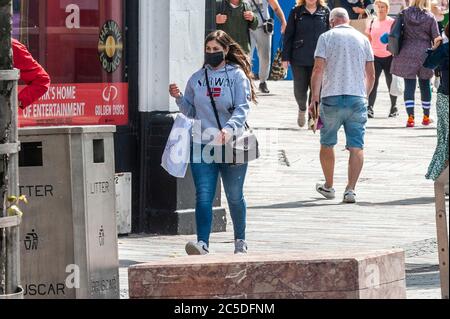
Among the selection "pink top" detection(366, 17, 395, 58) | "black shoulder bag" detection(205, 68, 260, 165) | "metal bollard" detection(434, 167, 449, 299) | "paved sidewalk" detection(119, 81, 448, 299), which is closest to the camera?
"metal bollard" detection(434, 167, 449, 299)

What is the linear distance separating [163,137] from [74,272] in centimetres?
463

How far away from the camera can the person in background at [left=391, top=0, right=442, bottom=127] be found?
19047 millimetres

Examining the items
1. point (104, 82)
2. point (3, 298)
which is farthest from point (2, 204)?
point (104, 82)

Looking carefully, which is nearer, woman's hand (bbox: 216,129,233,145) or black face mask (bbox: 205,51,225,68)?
woman's hand (bbox: 216,129,233,145)

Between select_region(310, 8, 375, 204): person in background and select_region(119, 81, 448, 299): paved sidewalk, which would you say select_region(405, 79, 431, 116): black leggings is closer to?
select_region(119, 81, 448, 299): paved sidewalk

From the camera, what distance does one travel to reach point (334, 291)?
671 cm

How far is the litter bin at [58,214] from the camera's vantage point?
23.7ft

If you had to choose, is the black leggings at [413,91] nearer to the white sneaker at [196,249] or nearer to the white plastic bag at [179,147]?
the white plastic bag at [179,147]

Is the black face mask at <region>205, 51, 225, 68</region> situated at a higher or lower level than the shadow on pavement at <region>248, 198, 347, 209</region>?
higher

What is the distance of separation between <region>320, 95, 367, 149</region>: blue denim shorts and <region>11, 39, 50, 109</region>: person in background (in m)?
5.33

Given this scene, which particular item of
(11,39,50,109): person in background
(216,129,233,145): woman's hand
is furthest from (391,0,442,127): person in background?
(11,39,50,109): person in background

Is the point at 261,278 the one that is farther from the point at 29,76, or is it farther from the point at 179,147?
the point at 179,147

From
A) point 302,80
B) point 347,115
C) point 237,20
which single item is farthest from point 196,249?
point 237,20
